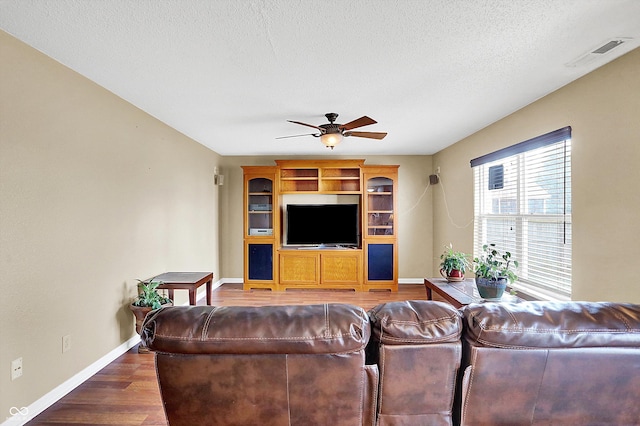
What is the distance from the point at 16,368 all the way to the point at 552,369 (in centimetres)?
279

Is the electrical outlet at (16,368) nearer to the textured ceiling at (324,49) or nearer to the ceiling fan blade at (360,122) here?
the textured ceiling at (324,49)

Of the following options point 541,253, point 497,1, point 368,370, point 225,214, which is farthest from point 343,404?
point 225,214

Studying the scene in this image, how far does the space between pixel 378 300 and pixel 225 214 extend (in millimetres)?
3107

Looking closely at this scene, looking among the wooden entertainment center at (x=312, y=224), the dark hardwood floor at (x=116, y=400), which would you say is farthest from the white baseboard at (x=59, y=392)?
the wooden entertainment center at (x=312, y=224)

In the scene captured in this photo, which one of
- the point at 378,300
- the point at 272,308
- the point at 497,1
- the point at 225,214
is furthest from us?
the point at 225,214

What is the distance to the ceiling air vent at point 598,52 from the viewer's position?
1762 millimetres

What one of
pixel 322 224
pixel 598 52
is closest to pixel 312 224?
pixel 322 224

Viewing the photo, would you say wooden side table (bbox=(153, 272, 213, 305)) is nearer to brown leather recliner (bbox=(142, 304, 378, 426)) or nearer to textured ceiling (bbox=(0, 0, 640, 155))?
textured ceiling (bbox=(0, 0, 640, 155))

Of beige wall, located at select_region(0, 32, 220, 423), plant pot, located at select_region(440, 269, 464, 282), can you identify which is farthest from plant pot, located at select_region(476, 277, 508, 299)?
beige wall, located at select_region(0, 32, 220, 423)

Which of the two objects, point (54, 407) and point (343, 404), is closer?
point (343, 404)

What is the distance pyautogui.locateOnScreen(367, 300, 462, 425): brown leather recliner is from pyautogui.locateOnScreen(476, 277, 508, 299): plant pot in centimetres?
157

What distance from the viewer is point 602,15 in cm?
155

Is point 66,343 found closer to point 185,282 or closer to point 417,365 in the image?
point 185,282

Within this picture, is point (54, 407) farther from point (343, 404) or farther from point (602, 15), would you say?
point (602, 15)
